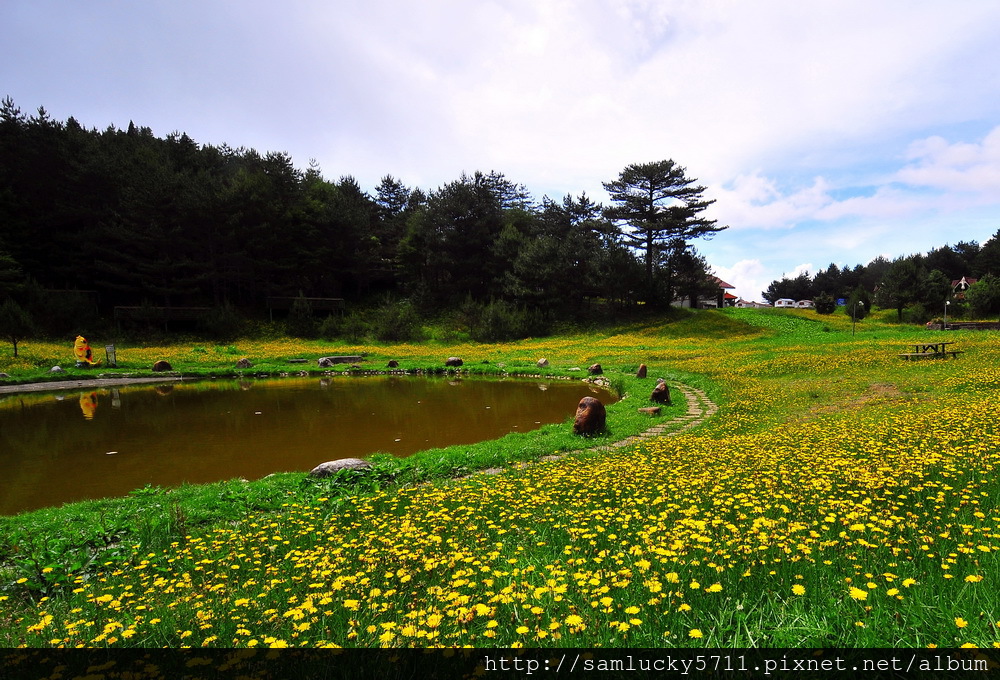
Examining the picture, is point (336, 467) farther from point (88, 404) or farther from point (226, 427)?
point (88, 404)

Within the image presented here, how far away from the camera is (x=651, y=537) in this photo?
5.08 metres

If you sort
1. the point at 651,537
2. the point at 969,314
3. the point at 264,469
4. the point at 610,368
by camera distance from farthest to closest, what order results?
the point at 969,314
the point at 610,368
the point at 264,469
the point at 651,537

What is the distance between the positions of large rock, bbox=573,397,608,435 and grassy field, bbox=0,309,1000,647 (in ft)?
3.96

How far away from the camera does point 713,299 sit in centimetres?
7919

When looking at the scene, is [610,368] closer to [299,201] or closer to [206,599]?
[206,599]

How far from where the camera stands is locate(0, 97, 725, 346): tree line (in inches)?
1997

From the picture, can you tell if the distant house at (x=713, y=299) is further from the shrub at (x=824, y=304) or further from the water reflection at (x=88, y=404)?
the water reflection at (x=88, y=404)

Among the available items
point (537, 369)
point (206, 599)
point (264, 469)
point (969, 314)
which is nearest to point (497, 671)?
point (206, 599)

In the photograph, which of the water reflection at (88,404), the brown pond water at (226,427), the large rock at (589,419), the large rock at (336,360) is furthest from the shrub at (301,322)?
the large rock at (589,419)

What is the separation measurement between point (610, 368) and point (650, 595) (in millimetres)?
28595

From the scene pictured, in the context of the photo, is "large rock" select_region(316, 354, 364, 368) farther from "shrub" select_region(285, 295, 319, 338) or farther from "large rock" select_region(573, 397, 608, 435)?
"large rock" select_region(573, 397, 608, 435)

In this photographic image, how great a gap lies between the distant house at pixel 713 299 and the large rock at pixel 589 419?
49144 mm

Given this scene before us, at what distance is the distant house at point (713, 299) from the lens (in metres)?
63.1

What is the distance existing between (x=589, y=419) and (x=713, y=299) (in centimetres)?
7314
